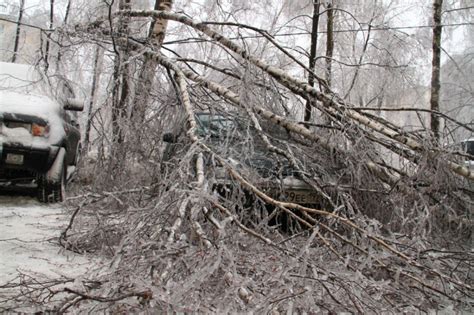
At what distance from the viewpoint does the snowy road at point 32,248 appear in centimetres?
327

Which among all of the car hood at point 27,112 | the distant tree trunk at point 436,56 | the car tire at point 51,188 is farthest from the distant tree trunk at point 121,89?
the distant tree trunk at point 436,56

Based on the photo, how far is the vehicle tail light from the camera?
5.77 meters

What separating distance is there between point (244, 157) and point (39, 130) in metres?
3.12

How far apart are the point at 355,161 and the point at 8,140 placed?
161 inches

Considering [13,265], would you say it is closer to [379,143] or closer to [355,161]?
[355,161]

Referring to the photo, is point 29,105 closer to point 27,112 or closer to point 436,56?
point 27,112

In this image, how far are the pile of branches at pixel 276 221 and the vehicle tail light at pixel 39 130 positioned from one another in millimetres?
1363

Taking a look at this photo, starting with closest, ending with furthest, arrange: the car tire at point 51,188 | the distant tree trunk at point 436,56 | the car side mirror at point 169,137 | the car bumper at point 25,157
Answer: the car side mirror at point 169,137
the car bumper at point 25,157
the car tire at point 51,188
the distant tree trunk at point 436,56

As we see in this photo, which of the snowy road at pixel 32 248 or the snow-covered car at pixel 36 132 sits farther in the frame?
the snow-covered car at pixel 36 132

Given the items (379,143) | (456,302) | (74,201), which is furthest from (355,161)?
(74,201)

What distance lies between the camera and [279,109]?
201 inches

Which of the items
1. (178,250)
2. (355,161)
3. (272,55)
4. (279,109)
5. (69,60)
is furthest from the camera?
(272,55)

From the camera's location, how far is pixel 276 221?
3.53 meters

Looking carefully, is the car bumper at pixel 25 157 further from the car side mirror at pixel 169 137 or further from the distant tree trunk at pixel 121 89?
the car side mirror at pixel 169 137
